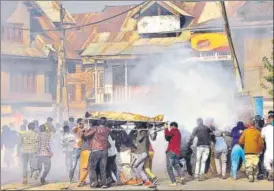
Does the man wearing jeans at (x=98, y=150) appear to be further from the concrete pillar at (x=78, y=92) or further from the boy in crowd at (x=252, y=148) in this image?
the concrete pillar at (x=78, y=92)

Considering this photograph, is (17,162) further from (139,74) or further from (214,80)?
(139,74)

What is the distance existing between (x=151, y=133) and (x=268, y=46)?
15.3 metres

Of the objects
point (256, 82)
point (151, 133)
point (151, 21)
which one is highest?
point (151, 21)

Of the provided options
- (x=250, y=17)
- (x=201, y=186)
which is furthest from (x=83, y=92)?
(x=201, y=186)

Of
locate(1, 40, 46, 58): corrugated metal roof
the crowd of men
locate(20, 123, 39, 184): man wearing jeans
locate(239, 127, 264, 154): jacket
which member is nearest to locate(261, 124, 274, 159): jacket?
the crowd of men

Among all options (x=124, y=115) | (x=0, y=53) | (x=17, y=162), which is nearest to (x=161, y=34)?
(x=0, y=53)

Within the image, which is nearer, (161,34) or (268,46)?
(268,46)

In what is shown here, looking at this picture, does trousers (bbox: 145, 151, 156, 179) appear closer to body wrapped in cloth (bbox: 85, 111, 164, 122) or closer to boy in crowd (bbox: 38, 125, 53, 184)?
body wrapped in cloth (bbox: 85, 111, 164, 122)

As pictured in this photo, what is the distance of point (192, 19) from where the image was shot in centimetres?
3372

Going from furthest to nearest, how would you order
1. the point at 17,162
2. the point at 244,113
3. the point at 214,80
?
the point at 214,80
the point at 244,113
the point at 17,162

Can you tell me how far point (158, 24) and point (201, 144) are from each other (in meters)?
19.3

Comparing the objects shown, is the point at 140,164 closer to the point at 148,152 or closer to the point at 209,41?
the point at 148,152

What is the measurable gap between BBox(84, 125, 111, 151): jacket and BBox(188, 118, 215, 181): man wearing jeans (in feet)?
7.76

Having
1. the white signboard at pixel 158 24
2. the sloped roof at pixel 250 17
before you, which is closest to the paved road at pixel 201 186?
the sloped roof at pixel 250 17
